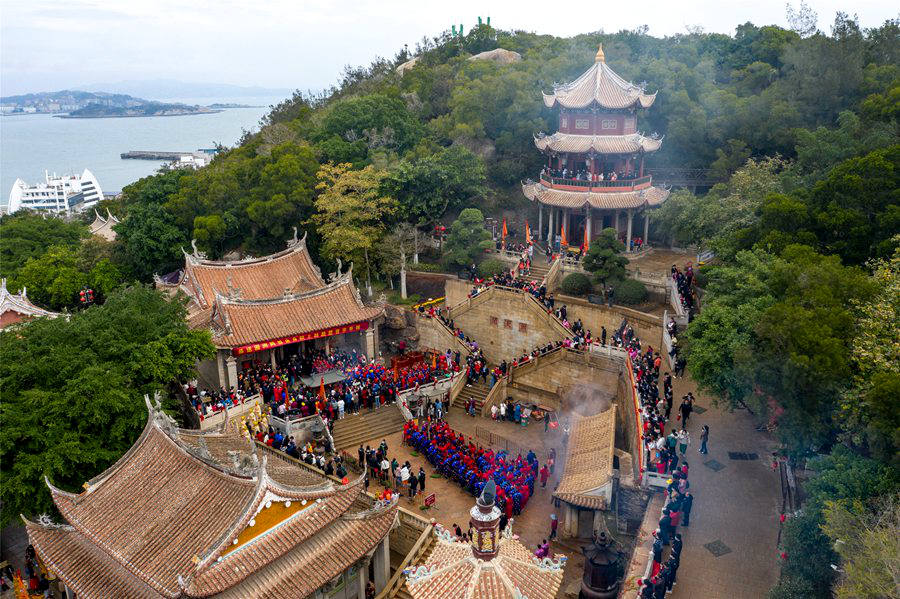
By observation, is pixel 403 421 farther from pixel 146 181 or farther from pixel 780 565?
pixel 146 181

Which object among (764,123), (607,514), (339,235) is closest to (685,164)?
(764,123)

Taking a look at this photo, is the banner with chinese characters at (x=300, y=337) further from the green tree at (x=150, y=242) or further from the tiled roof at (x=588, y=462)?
the green tree at (x=150, y=242)

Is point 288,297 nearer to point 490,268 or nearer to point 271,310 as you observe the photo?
point 271,310

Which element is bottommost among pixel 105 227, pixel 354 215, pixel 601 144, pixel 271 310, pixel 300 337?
pixel 105 227

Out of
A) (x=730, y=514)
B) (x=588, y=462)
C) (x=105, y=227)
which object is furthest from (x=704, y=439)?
(x=105, y=227)

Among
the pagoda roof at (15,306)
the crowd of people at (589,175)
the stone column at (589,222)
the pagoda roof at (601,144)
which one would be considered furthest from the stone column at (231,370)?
the pagoda roof at (601,144)

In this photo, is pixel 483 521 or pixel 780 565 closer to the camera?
pixel 483 521

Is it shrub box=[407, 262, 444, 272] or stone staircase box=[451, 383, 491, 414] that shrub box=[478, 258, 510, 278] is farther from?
stone staircase box=[451, 383, 491, 414]
